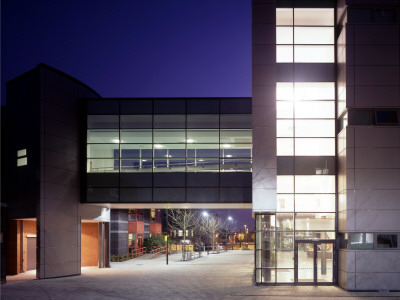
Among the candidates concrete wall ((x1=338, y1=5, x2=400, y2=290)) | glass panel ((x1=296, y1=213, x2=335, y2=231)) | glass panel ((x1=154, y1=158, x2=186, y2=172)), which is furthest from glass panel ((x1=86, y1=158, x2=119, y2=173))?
concrete wall ((x1=338, y1=5, x2=400, y2=290))

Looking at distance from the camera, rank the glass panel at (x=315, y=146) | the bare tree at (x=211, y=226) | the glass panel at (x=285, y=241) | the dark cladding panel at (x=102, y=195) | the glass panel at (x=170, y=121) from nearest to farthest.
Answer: the glass panel at (x=285, y=241) → the glass panel at (x=315, y=146) → the dark cladding panel at (x=102, y=195) → the glass panel at (x=170, y=121) → the bare tree at (x=211, y=226)

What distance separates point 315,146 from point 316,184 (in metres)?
1.92

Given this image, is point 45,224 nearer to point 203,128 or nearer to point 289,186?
point 203,128

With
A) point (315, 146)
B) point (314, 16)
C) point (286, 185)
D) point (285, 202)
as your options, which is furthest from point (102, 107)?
point (314, 16)

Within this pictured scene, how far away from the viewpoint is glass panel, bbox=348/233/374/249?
21469mm

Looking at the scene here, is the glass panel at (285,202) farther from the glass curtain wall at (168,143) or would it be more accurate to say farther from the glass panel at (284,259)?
the glass curtain wall at (168,143)

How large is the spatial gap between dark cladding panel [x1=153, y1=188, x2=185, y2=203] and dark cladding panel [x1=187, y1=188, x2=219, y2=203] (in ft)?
1.56

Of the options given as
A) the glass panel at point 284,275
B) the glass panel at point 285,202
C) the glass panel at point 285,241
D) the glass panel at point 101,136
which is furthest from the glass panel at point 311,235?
the glass panel at point 101,136

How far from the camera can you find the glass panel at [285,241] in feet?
Answer: 75.9

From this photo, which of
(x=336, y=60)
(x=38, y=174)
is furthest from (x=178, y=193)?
(x=336, y=60)

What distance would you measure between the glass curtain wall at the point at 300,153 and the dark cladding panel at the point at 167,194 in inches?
240

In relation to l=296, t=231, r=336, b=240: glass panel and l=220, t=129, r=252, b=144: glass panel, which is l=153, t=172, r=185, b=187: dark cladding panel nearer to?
l=220, t=129, r=252, b=144: glass panel

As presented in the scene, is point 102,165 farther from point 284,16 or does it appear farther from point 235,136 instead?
point 284,16

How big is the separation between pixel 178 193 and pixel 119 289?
7.93m
